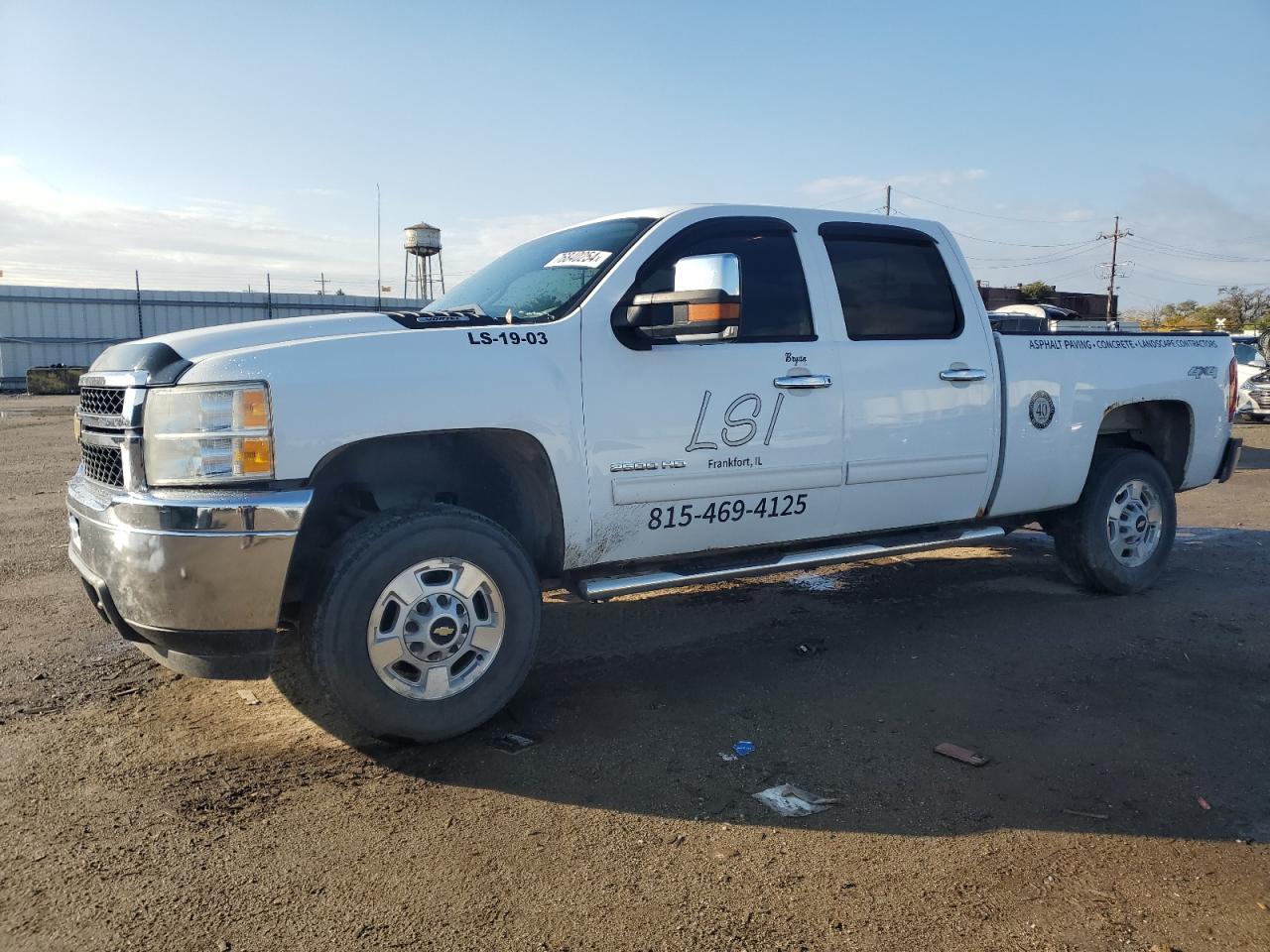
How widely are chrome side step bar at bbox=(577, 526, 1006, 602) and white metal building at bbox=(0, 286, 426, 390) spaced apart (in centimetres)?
2398

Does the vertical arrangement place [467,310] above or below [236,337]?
above

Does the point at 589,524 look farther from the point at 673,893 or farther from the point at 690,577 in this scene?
the point at 673,893

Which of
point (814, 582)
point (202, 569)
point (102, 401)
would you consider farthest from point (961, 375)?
point (102, 401)

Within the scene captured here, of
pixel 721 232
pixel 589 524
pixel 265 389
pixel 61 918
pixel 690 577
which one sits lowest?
pixel 61 918

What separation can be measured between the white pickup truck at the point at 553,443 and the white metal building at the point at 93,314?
2384 centimetres

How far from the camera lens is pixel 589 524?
406 centimetres

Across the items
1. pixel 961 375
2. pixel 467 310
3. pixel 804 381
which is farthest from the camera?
pixel 961 375

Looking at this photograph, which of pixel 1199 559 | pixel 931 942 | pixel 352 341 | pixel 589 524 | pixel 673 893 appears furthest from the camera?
pixel 1199 559

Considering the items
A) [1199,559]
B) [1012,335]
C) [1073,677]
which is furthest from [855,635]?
[1199,559]

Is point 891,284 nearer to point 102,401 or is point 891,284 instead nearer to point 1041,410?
point 1041,410

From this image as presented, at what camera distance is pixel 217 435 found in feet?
10.9

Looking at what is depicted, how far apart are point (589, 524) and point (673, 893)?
1.66 meters

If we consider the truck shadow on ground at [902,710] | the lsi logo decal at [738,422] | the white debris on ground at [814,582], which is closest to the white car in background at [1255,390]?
the truck shadow on ground at [902,710]

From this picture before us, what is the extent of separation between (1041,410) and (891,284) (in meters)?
1.18
